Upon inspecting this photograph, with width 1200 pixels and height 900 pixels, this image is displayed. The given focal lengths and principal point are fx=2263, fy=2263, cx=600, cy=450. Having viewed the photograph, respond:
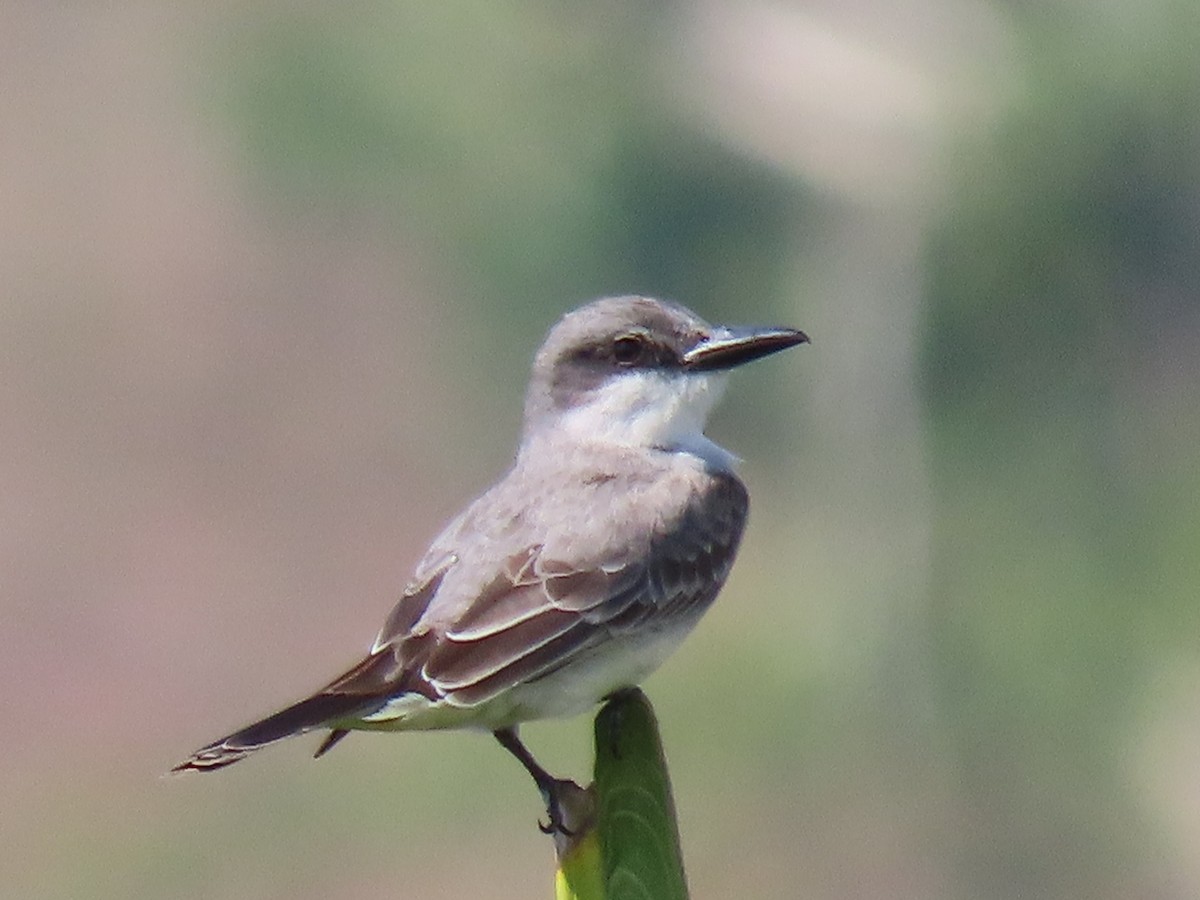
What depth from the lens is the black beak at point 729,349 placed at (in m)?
3.68

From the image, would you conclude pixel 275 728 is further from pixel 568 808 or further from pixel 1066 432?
pixel 1066 432

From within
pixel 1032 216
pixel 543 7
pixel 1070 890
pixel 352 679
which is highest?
pixel 543 7

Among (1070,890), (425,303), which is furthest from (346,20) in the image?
(425,303)

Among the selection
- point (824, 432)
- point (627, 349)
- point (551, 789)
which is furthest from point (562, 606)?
Result: point (824, 432)

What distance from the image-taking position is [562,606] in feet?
11.0

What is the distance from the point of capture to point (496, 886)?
30.4 ft

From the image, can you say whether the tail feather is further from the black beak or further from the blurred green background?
the blurred green background

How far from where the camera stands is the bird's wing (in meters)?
3.22

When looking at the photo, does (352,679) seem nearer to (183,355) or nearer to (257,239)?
(183,355)

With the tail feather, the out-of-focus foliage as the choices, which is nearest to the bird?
the tail feather

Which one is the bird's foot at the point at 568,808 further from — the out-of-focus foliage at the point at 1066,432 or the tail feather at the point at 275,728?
the out-of-focus foliage at the point at 1066,432

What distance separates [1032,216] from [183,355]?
1038 centimetres

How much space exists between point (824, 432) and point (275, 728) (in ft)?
16.8

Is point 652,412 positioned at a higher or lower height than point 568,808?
higher
